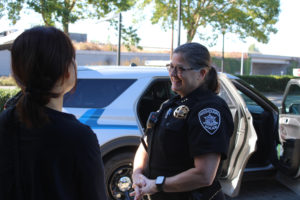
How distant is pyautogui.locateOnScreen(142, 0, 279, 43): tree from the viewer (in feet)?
65.0

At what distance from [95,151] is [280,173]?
3.47 meters

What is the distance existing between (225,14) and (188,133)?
A: 20252 millimetres

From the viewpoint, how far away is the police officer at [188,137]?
5.18 ft

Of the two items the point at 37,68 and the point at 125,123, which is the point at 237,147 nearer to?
the point at 125,123

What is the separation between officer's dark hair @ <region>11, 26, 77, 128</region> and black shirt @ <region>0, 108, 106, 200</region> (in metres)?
0.05

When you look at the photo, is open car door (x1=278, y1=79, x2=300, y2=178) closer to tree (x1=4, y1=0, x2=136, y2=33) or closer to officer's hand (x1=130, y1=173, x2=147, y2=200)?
officer's hand (x1=130, y1=173, x2=147, y2=200)

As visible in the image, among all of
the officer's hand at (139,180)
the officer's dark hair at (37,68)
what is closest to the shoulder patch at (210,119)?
the officer's hand at (139,180)

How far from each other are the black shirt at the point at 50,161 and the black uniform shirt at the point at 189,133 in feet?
2.11

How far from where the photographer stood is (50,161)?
1.06 metres

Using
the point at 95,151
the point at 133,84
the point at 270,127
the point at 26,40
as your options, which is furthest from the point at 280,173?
the point at 26,40

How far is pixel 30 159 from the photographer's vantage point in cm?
106

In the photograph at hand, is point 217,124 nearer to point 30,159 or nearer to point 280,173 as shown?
point 30,159

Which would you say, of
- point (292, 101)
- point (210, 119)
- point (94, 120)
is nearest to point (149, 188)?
point (210, 119)

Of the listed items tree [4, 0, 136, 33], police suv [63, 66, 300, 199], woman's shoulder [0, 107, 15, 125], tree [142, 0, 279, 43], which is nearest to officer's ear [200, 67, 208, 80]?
woman's shoulder [0, 107, 15, 125]
